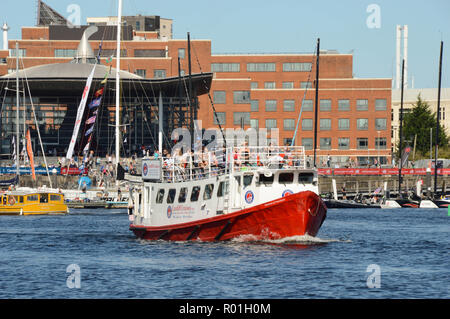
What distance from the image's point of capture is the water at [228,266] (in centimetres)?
A: 3009

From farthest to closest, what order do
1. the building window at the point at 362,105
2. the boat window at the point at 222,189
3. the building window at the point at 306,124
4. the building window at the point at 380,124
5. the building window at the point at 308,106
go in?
1. the building window at the point at 306,124
2. the building window at the point at 380,124
3. the building window at the point at 362,105
4. the building window at the point at 308,106
5. the boat window at the point at 222,189

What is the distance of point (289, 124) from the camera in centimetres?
15100

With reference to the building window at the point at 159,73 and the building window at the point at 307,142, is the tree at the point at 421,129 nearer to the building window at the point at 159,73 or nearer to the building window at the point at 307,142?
the building window at the point at 307,142

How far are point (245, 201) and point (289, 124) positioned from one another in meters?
110

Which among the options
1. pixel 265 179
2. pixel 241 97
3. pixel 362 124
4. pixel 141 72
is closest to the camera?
pixel 265 179

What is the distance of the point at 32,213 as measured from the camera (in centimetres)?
7800

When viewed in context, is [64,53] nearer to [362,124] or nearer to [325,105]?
[325,105]

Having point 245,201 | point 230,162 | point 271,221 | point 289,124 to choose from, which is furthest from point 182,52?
point 271,221

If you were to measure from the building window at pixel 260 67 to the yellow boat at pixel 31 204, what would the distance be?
90762 millimetres

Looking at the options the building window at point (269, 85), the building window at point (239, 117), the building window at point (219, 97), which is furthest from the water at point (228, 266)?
the building window at point (269, 85)

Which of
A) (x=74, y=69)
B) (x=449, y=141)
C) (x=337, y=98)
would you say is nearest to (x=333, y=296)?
(x=74, y=69)
